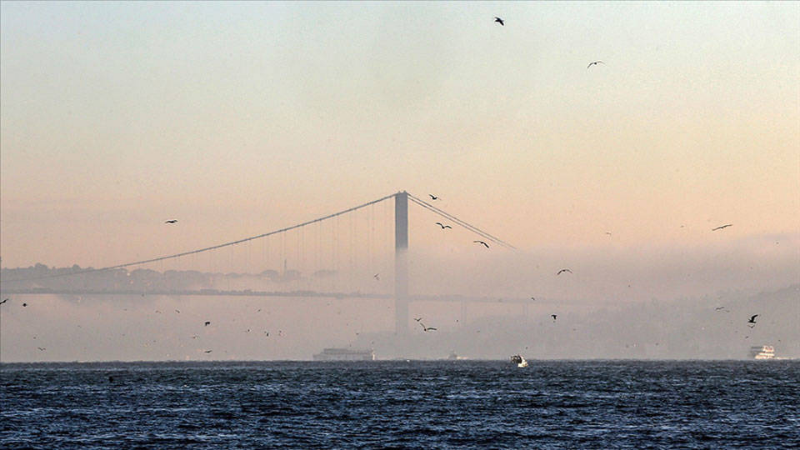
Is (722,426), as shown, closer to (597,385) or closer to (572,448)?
(572,448)

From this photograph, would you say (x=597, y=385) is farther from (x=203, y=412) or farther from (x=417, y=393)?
(x=203, y=412)

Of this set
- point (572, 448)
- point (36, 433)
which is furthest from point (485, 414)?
point (36, 433)

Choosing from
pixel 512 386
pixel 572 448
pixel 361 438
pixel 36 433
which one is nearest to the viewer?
pixel 572 448

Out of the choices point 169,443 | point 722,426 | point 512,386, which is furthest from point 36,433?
point 512,386

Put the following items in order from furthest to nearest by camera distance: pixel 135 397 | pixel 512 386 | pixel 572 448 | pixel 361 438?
pixel 512 386 → pixel 135 397 → pixel 361 438 → pixel 572 448

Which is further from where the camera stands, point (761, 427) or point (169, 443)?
point (761, 427)

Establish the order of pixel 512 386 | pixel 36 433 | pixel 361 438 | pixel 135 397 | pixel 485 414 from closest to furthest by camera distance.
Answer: pixel 361 438 → pixel 36 433 → pixel 485 414 → pixel 135 397 → pixel 512 386

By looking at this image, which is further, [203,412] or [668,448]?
[203,412]

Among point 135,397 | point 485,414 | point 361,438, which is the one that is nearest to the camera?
point 361,438
